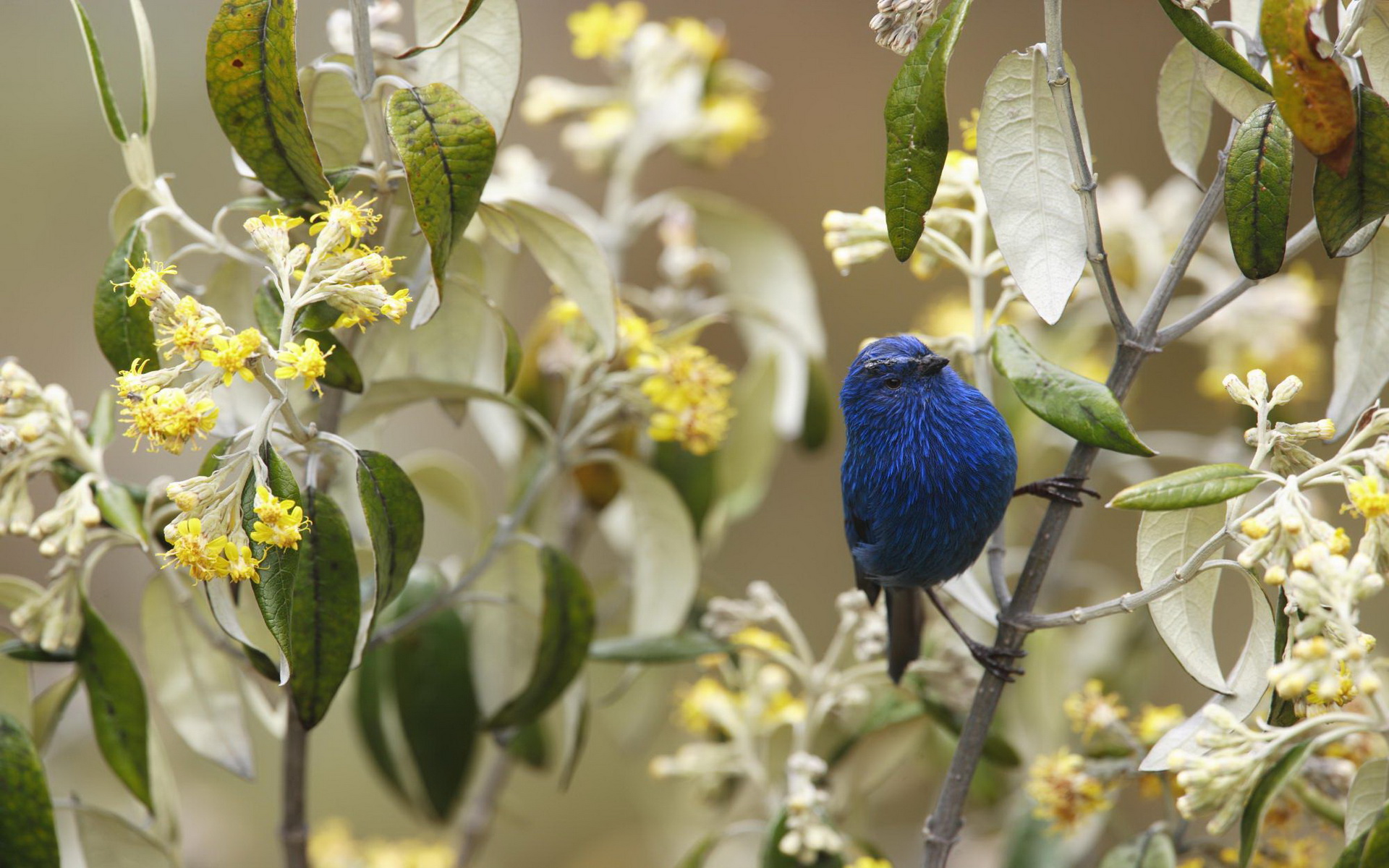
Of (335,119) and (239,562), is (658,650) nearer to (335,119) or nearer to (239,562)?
(239,562)

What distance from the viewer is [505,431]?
168 cm

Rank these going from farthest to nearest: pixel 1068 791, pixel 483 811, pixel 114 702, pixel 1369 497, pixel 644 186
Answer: pixel 644 186 → pixel 483 811 → pixel 1068 791 → pixel 114 702 → pixel 1369 497

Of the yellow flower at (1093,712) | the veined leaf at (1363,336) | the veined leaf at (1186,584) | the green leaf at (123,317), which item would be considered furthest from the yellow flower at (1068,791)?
the green leaf at (123,317)

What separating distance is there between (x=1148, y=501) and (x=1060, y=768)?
498 mm

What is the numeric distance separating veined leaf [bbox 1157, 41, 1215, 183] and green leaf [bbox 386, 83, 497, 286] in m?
0.66

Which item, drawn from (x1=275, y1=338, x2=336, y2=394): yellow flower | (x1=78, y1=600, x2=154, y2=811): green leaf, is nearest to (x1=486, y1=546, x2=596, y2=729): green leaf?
(x1=78, y1=600, x2=154, y2=811): green leaf

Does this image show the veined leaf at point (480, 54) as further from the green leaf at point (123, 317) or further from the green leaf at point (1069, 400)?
the green leaf at point (1069, 400)

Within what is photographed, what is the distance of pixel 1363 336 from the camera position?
1.08 meters

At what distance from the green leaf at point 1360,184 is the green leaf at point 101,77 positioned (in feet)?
3.56

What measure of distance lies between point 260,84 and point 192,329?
0.24 metres

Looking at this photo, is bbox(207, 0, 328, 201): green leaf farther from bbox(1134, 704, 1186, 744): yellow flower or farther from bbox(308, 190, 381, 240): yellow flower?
bbox(1134, 704, 1186, 744): yellow flower

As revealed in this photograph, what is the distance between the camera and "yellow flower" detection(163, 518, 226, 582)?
86cm

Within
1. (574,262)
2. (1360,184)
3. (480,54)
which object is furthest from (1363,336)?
(480,54)

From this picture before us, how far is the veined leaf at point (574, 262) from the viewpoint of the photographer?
1168mm
